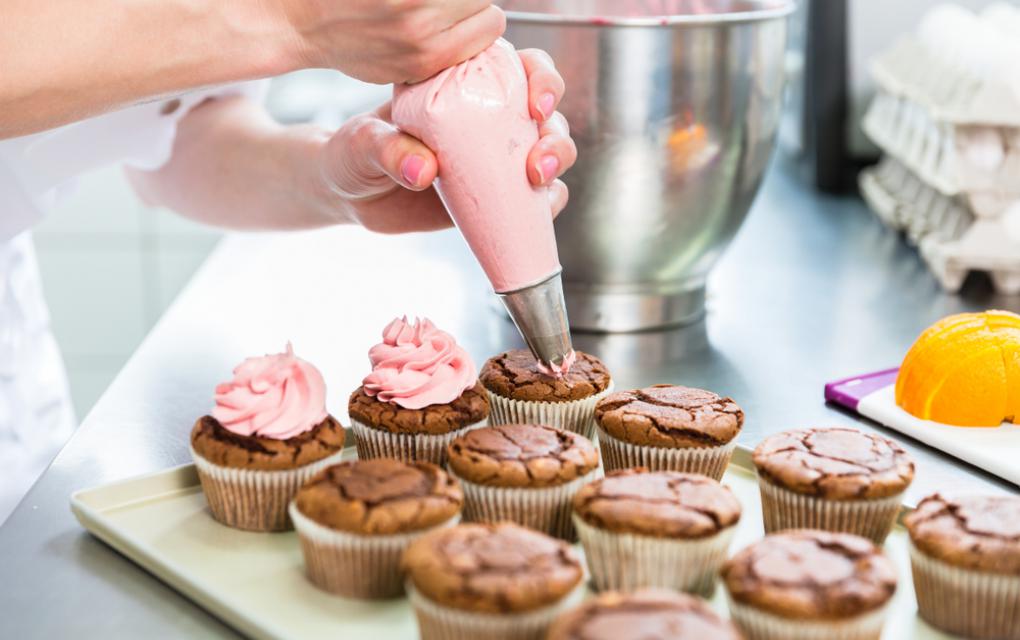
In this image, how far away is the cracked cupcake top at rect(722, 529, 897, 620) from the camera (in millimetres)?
794

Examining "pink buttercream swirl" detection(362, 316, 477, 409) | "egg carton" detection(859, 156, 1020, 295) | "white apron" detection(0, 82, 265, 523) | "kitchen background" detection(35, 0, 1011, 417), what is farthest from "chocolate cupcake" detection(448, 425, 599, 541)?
"kitchen background" detection(35, 0, 1011, 417)

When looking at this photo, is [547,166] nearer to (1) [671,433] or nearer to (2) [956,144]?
(1) [671,433]

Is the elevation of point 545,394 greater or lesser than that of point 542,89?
lesser

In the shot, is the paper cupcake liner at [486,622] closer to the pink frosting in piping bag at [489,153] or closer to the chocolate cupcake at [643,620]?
the chocolate cupcake at [643,620]

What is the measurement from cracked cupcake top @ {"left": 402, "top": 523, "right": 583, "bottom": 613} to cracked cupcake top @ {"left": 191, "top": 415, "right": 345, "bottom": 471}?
0.20 meters

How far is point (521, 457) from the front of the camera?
1.02m

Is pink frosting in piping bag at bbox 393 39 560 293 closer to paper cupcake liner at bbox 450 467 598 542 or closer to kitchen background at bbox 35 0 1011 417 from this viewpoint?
paper cupcake liner at bbox 450 467 598 542

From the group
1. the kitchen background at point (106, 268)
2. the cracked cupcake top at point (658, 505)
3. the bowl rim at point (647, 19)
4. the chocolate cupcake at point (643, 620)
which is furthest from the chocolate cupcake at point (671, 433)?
the kitchen background at point (106, 268)

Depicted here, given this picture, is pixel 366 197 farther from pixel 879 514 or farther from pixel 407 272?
pixel 879 514

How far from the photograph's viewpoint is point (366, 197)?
1.39m

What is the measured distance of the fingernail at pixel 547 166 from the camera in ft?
3.61

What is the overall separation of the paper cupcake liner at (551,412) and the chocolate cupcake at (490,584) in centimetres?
35

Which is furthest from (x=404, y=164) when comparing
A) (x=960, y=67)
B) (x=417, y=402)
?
(x=960, y=67)

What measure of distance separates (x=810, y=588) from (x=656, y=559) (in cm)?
13
